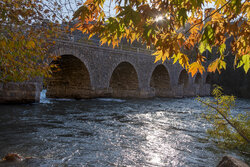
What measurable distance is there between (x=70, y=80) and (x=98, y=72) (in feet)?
8.12

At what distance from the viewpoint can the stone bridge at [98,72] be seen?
16.6 metres

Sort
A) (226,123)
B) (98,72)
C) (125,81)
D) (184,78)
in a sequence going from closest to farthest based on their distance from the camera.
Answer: (226,123)
(98,72)
(125,81)
(184,78)

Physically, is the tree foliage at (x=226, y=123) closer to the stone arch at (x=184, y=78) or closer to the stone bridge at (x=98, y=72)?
the stone bridge at (x=98, y=72)

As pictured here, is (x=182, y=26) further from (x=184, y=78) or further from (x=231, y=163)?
(x=184, y=78)

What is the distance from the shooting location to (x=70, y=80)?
60.9 ft

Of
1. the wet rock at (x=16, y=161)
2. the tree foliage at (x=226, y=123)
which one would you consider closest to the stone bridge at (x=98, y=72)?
the wet rock at (x=16, y=161)

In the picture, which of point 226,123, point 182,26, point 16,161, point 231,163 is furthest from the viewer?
point 226,123

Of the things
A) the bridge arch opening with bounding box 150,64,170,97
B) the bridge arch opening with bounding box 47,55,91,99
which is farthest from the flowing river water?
the bridge arch opening with bounding box 150,64,170,97

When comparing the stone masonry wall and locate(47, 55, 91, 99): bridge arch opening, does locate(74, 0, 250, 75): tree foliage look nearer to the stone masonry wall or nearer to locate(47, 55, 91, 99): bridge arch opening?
the stone masonry wall

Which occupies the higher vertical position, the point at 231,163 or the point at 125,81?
the point at 125,81

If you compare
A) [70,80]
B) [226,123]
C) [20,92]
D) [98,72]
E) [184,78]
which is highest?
[184,78]

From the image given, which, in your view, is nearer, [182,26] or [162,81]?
[182,26]

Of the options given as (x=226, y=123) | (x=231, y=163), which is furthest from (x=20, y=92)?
(x=231, y=163)

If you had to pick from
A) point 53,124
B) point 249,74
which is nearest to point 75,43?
point 53,124
